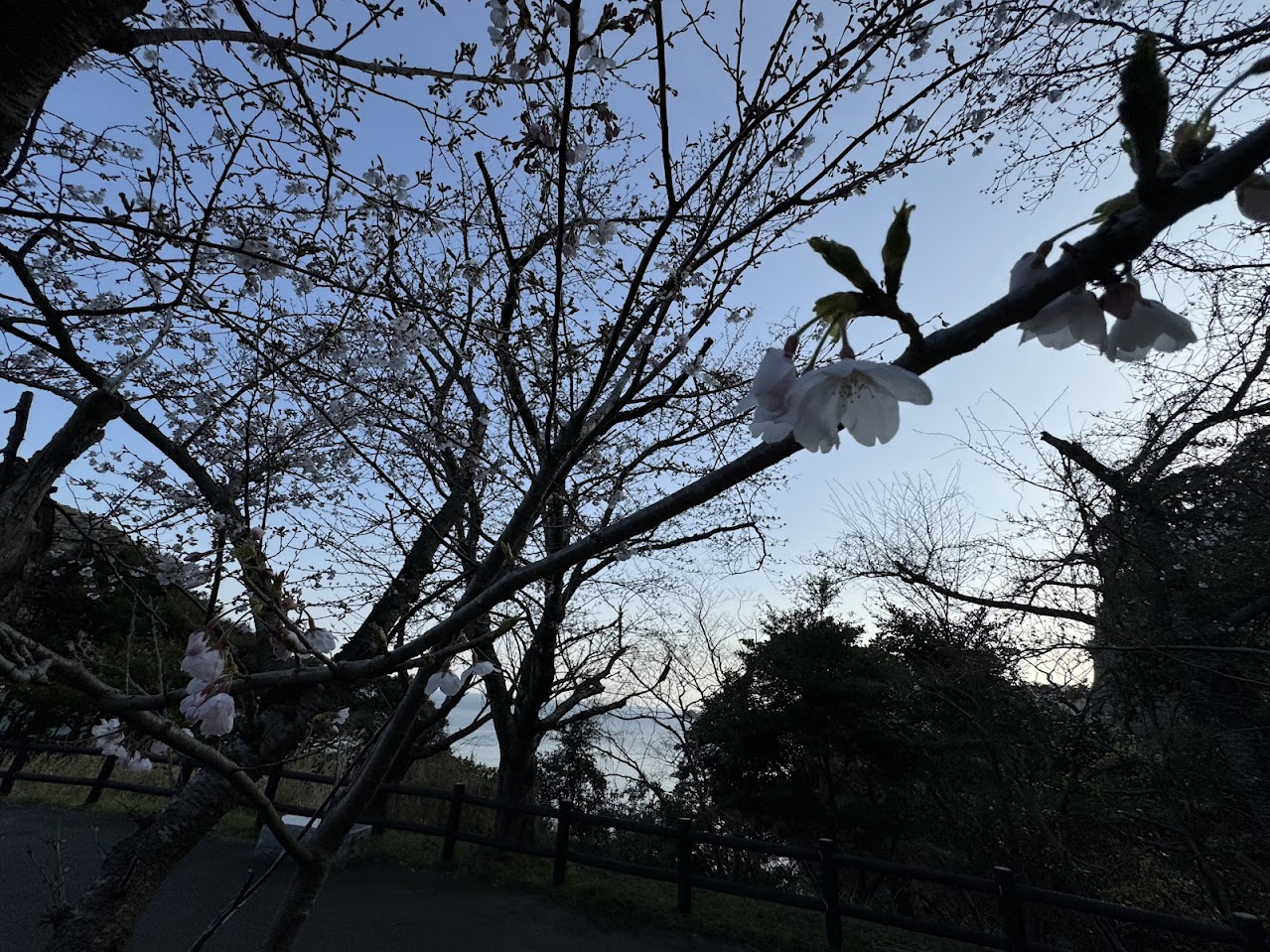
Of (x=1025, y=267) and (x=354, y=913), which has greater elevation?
(x=1025, y=267)

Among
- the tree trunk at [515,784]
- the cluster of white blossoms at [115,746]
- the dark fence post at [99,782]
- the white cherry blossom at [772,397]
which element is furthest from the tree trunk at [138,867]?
the dark fence post at [99,782]

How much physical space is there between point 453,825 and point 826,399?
8.23 meters

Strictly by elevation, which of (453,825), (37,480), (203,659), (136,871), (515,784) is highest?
(37,480)

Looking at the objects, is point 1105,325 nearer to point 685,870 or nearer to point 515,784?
point 685,870

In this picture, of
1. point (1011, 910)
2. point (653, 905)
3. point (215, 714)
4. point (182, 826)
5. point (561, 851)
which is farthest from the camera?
point (561, 851)

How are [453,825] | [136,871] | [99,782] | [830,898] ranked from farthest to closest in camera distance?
[99,782] < [453,825] < [830,898] < [136,871]

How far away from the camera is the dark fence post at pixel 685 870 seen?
589cm

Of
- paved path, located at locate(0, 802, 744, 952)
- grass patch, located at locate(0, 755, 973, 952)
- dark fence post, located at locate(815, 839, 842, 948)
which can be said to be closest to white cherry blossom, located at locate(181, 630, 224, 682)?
grass patch, located at locate(0, 755, 973, 952)

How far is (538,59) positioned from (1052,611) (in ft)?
22.5

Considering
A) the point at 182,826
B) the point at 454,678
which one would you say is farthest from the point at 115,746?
the point at 454,678

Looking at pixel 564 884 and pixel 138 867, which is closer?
pixel 138 867

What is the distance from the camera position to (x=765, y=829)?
7.82m

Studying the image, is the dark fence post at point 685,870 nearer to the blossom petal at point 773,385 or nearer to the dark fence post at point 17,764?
the blossom petal at point 773,385

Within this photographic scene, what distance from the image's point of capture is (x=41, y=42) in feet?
4.88
